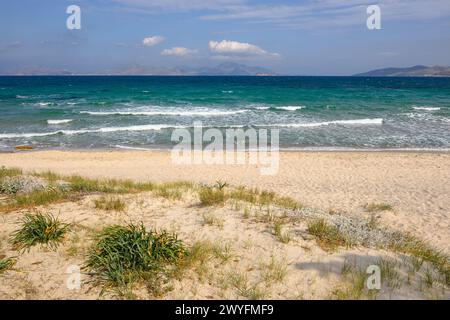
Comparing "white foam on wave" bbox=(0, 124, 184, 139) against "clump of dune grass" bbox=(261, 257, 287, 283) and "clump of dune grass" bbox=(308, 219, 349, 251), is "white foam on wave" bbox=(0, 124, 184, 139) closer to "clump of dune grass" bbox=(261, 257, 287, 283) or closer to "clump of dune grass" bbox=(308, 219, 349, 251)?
"clump of dune grass" bbox=(308, 219, 349, 251)

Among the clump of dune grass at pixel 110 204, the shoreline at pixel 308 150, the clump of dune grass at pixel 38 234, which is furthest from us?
the shoreline at pixel 308 150

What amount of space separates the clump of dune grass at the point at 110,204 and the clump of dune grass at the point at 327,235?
3586mm

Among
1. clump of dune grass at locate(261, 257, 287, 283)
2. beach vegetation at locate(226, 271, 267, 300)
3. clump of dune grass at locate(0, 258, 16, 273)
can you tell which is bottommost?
beach vegetation at locate(226, 271, 267, 300)

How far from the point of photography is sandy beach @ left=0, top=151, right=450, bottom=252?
924 centimetres

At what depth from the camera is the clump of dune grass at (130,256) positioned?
429 cm

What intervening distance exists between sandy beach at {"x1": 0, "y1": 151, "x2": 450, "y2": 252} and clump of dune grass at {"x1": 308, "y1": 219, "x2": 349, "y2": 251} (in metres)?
2.96

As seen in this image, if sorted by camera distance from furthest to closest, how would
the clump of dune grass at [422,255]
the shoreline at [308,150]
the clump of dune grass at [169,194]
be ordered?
the shoreline at [308,150]
the clump of dune grass at [169,194]
the clump of dune grass at [422,255]

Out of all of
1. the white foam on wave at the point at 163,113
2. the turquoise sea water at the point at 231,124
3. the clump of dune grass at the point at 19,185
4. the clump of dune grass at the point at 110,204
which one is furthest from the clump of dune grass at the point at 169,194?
the white foam on wave at the point at 163,113

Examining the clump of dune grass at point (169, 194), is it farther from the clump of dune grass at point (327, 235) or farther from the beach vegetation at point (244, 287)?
the beach vegetation at point (244, 287)

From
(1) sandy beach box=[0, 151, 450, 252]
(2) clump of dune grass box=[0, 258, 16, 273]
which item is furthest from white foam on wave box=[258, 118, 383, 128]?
(2) clump of dune grass box=[0, 258, 16, 273]

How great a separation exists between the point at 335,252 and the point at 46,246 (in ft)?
Result: 14.2

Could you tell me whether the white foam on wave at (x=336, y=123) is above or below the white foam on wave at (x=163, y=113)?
below

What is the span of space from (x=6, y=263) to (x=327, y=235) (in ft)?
15.4

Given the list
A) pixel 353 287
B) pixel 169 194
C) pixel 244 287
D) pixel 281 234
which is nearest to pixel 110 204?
pixel 169 194
